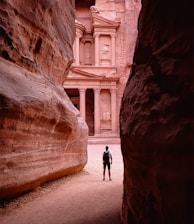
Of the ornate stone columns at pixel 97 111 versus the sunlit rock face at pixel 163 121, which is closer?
the sunlit rock face at pixel 163 121

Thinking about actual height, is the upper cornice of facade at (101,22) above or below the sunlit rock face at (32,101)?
above

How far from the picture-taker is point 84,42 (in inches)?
1256

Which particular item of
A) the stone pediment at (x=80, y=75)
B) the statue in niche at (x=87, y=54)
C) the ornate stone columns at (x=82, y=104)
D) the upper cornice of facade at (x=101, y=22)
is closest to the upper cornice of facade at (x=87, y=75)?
the stone pediment at (x=80, y=75)

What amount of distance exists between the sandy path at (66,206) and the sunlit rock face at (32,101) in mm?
322

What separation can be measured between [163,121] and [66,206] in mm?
3686

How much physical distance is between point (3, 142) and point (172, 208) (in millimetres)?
3658

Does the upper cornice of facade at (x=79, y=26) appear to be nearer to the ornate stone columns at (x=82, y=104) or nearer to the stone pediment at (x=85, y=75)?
the stone pediment at (x=85, y=75)

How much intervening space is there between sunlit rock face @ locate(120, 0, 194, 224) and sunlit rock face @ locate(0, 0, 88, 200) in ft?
9.27

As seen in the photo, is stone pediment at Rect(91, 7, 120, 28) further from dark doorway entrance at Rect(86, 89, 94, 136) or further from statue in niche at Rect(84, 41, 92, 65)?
dark doorway entrance at Rect(86, 89, 94, 136)

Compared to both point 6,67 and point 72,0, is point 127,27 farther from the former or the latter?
point 6,67

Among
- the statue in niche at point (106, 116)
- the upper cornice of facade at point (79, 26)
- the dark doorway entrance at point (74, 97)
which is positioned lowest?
the statue in niche at point (106, 116)

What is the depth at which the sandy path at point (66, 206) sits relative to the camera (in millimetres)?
4406

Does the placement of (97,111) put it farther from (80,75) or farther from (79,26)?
(79,26)

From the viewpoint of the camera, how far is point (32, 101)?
551cm
